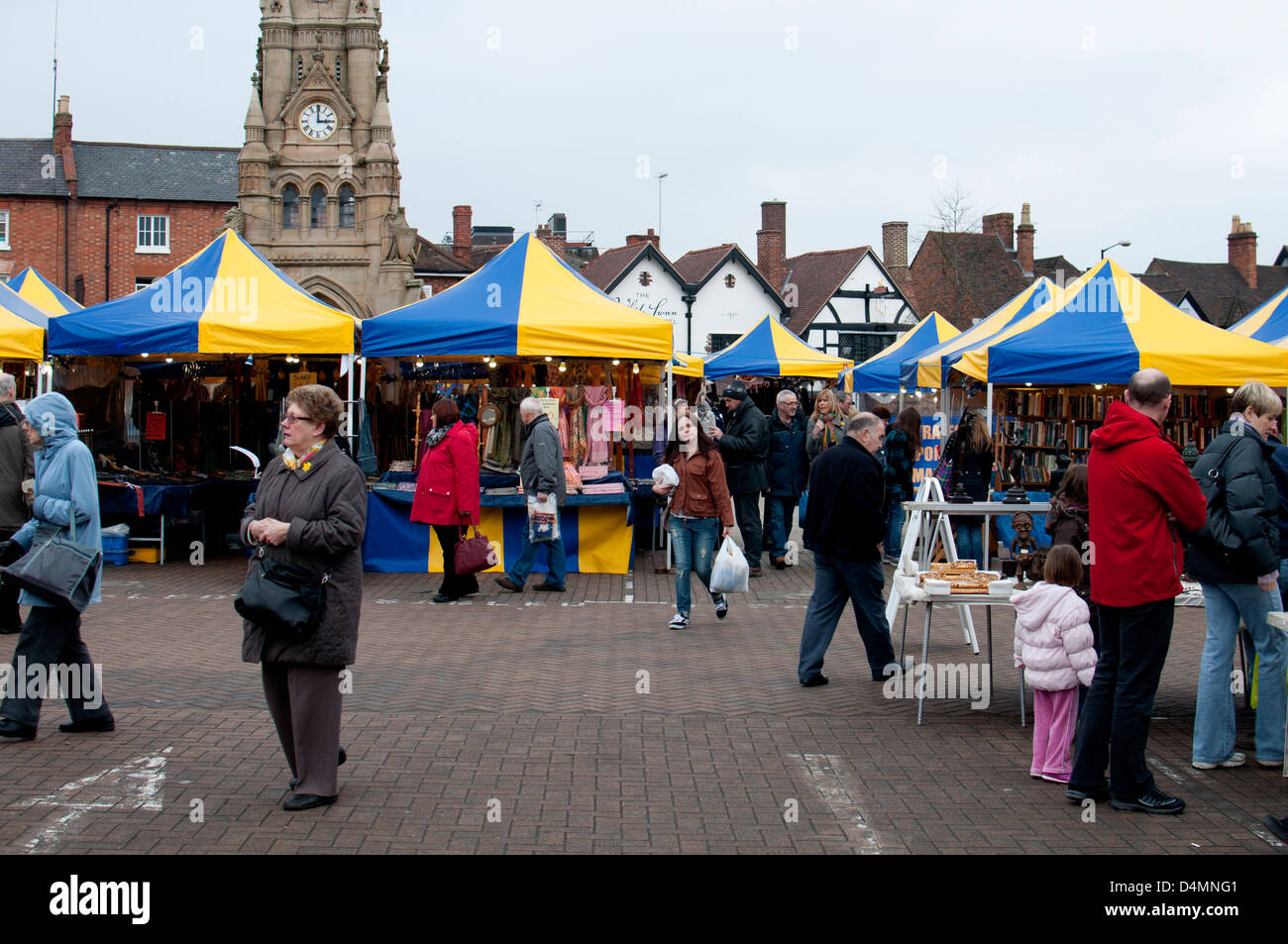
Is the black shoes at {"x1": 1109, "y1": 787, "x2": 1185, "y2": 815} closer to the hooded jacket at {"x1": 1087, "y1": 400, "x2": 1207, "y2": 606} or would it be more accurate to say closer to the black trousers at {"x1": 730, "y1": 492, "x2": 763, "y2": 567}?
the hooded jacket at {"x1": 1087, "y1": 400, "x2": 1207, "y2": 606}

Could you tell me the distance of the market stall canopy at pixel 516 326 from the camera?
12805 mm

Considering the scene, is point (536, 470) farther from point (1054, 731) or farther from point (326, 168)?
point (326, 168)

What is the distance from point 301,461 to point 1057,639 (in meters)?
3.75

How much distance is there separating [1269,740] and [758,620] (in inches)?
195

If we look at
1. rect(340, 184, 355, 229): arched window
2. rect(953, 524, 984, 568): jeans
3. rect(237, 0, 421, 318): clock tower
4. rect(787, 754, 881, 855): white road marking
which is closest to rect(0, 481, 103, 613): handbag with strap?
rect(787, 754, 881, 855): white road marking

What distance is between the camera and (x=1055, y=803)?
5574 mm

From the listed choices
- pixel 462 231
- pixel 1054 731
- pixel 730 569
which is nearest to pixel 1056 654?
pixel 1054 731

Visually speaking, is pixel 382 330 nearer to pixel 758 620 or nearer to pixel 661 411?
pixel 661 411

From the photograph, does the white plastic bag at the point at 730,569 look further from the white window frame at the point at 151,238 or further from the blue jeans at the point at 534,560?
the white window frame at the point at 151,238

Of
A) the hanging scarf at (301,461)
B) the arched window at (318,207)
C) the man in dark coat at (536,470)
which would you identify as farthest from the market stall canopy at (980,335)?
the arched window at (318,207)

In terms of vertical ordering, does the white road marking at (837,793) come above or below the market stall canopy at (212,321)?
below

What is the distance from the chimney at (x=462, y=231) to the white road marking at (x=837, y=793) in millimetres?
54447

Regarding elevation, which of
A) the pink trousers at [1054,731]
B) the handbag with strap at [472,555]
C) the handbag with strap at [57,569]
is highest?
the handbag with strap at [57,569]

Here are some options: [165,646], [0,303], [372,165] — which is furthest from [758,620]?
[372,165]
